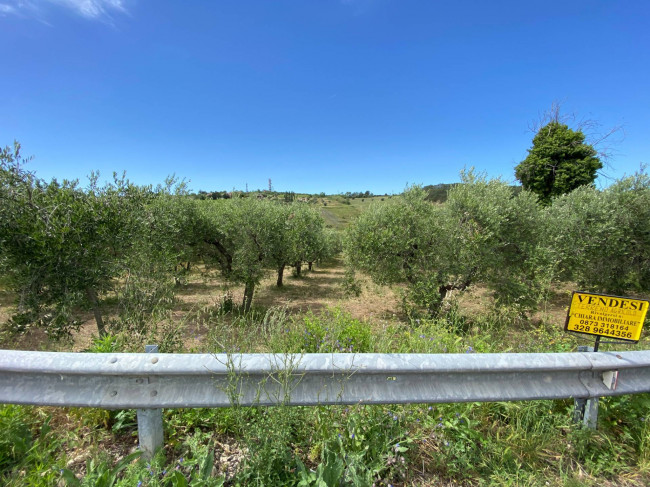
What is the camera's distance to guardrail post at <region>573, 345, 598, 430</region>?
1.98 metres

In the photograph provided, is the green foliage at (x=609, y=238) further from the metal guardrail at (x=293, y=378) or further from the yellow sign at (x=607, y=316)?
the metal guardrail at (x=293, y=378)

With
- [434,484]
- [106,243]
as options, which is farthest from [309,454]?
[106,243]

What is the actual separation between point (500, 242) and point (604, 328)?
7905 mm

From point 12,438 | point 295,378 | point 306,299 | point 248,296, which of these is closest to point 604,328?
point 295,378

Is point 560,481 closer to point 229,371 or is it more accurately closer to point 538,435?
point 538,435

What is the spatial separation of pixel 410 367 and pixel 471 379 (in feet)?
1.55

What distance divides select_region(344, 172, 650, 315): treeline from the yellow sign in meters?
6.49

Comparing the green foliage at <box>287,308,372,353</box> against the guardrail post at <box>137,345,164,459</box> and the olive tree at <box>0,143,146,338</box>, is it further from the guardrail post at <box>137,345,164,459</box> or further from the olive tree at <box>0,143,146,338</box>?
the olive tree at <box>0,143,146,338</box>

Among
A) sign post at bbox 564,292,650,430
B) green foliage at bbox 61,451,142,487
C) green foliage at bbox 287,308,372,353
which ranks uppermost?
sign post at bbox 564,292,650,430

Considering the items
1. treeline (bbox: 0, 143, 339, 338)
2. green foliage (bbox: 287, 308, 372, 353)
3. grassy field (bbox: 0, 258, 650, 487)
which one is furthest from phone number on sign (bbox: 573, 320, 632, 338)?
treeline (bbox: 0, 143, 339, 338)

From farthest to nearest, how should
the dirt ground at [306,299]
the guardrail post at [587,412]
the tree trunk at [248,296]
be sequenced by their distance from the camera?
the tree trunk at [248,296] → the dirt ground at [306,299] → the guardrail post at [587,412]

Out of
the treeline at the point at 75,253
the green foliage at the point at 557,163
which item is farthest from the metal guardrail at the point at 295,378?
the green foliage at the point at 557,163

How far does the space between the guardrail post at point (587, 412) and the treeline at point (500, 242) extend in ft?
22.9

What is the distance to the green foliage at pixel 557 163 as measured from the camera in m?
20.4
